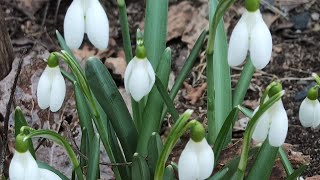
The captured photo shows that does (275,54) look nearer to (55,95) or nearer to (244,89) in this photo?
(244,89)

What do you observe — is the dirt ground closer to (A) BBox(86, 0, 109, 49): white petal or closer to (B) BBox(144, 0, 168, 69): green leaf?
(B) BBox(144, 0, 168, 69): green leaf

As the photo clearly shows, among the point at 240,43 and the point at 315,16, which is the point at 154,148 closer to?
the point at 240,43

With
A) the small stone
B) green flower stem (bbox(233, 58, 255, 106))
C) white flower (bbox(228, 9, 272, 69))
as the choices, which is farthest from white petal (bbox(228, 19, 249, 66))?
the small stone

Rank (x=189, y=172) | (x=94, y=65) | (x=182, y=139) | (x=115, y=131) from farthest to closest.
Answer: (x=182, y=139) < (x=115, y=131) < (x=94, y=65) < (x=189, y=172)

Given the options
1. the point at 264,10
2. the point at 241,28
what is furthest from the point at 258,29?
the point at 264,10

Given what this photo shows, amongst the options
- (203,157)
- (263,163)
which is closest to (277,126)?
(203,157)

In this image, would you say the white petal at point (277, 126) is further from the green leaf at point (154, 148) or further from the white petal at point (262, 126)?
the green leaf at point (154, 148)

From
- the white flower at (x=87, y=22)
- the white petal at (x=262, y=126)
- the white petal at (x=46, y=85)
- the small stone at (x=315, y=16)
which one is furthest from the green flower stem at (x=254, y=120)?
the small stone at (x=315, y=16)
